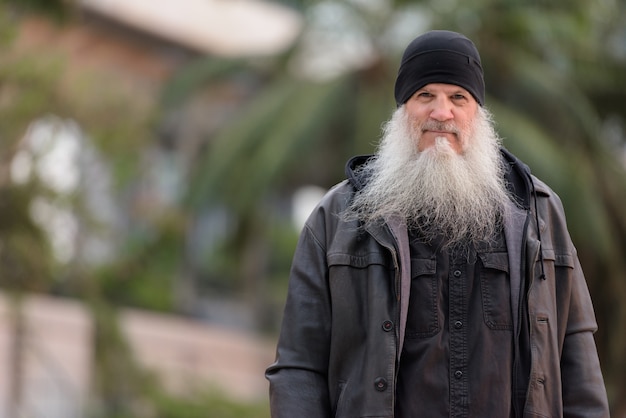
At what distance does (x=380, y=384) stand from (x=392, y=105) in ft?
40.6

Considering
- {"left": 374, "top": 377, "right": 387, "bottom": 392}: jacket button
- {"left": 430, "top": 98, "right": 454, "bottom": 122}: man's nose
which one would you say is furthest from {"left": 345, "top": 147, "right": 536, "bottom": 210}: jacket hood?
{"left": 374, "top": 377, "right": 387, "bottom": 392}: jacket button

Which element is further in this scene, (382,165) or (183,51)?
(183,51)

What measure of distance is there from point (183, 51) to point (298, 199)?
7.12 metres

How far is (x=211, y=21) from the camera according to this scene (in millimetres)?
29094

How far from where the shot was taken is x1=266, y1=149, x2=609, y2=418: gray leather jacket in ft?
11.6

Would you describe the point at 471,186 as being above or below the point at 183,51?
below

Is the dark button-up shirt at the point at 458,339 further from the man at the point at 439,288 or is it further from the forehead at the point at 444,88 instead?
the forehead at the point at 444,88

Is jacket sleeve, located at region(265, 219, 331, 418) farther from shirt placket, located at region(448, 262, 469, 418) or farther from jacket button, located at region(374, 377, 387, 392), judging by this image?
shirt placket, located at region(448, 262, 469, 418)

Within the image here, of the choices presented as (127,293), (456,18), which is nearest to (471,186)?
(456,18)

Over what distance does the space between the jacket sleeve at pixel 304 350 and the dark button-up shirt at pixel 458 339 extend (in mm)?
237

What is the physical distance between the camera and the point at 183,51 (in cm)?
2883

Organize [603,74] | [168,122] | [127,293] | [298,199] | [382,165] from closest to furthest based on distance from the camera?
[382,165]
[603,74]
[127,293]
[168,122]
[298,199]

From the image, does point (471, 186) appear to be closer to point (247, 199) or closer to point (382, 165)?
point (382, 165)

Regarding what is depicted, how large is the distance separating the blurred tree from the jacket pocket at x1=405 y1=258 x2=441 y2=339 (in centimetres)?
1227
